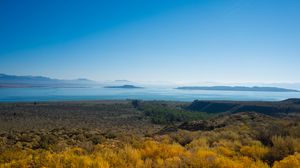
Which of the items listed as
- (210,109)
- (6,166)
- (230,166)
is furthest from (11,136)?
(210,109)

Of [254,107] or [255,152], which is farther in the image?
[254,107]

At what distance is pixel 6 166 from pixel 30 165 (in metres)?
0.55

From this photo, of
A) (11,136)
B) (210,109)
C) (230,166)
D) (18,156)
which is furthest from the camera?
(210,109)

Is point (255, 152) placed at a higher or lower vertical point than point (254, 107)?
higher

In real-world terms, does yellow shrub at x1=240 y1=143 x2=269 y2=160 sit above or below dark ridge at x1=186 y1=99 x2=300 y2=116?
above

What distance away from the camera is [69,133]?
17484 millimetres

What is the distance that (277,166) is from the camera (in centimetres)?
613

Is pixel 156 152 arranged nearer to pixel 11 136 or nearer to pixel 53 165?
pixel 53 165

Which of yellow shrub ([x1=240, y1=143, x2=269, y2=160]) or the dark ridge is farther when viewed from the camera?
the dark ridge

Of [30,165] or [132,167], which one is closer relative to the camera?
[132,167]

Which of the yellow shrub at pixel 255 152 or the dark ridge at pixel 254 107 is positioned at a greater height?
the yellow shrub at pixel 255 152

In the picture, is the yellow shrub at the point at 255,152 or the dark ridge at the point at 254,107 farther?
the dark ridge at the point at 254,107

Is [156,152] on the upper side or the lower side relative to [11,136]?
upper

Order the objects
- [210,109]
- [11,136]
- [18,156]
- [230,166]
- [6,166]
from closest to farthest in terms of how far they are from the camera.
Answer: [230,166]
[6,166]
[18,156]
[11,136]
[210,109]
